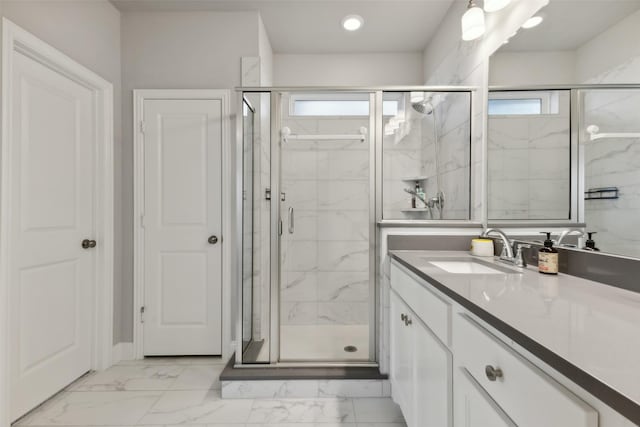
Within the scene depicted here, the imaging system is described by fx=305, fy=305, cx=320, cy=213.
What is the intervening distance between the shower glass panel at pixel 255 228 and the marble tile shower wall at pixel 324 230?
653 mm

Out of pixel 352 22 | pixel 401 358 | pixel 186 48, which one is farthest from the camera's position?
pixel 352 22

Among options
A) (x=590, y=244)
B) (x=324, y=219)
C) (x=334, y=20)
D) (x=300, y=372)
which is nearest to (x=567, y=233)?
(x=590, y=244)

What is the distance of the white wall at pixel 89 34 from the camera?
1.71m

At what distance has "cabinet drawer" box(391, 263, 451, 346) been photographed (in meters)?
1.05

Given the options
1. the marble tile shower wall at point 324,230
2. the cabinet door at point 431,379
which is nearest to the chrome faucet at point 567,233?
the cabinet door at point 431,379

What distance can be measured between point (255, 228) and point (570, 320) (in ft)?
6.14

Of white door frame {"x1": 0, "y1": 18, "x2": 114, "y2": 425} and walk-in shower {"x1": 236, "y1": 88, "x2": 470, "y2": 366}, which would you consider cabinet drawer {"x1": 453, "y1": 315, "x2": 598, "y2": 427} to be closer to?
walk-in shower {"x1": 236, "y1": 88, "x2": 470, "y2": 366}

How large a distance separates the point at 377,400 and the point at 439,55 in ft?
8.93

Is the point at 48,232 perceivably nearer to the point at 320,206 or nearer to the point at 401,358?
the point at 320,206

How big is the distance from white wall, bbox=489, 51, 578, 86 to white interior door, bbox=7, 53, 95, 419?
8.70ft

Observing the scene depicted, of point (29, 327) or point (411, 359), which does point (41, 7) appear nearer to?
point (29, 327)

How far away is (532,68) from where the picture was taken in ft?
4.77

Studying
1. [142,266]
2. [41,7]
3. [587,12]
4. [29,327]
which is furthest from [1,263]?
[587,12]

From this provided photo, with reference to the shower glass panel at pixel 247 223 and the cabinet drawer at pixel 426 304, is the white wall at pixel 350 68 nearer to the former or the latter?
the shower glass panel at pixel 247 223
